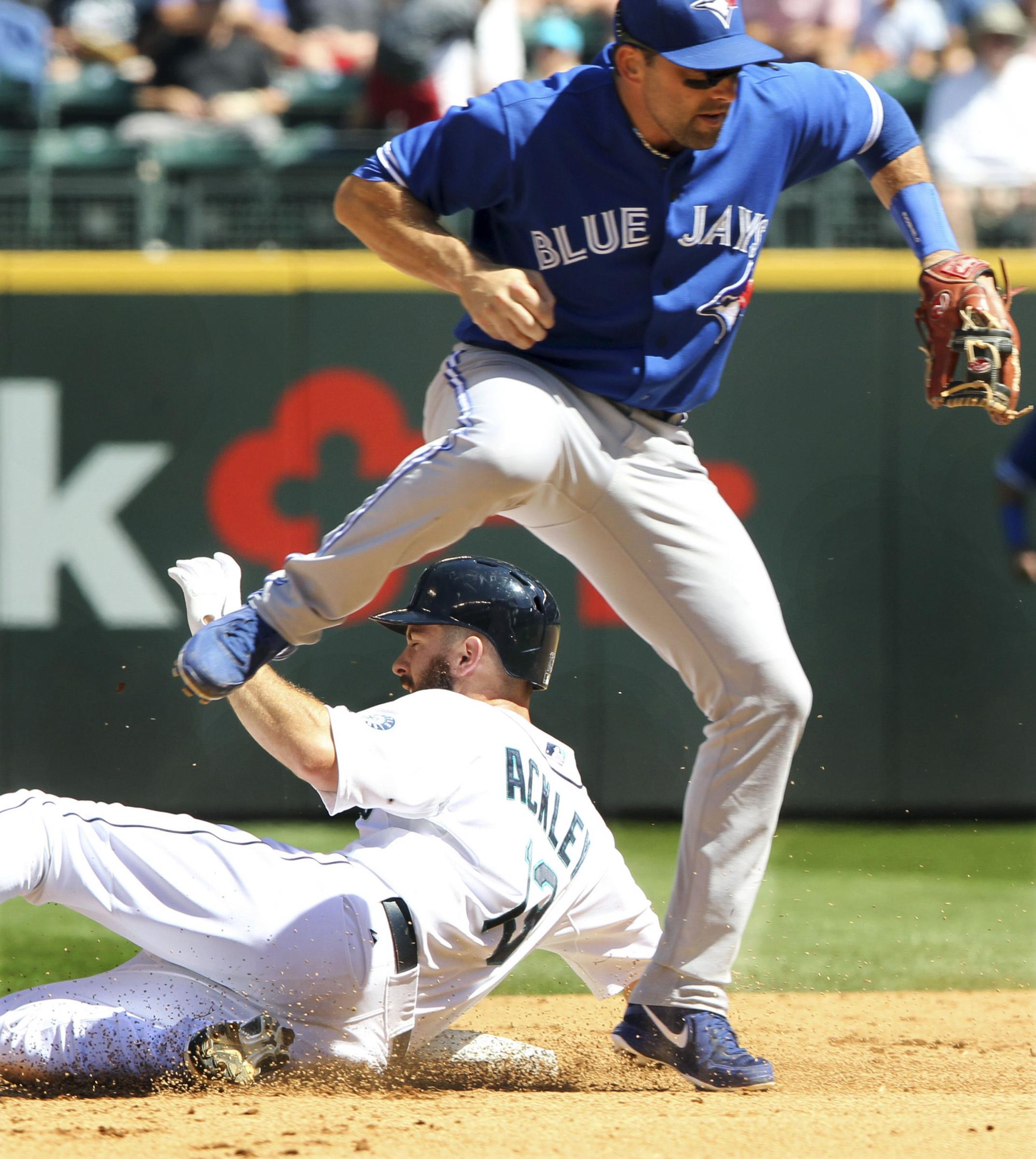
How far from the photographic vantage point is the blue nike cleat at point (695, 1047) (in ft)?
10.3

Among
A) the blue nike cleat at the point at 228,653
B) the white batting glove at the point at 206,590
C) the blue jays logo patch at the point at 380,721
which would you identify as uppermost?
the white batting glove at the point at 206,590

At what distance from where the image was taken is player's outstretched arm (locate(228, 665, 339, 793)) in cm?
290

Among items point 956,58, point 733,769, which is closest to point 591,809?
point 733,769

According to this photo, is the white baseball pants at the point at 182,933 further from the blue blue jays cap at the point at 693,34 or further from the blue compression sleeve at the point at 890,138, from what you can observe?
the blue compression sleeve at the point at 890,138

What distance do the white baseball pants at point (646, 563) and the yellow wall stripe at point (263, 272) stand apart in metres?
4.21

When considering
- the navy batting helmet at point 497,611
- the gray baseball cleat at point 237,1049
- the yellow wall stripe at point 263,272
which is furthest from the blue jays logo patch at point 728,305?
the yellow wall stripe at point 263,272

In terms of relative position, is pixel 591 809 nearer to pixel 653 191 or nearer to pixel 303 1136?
pixel 303 1136

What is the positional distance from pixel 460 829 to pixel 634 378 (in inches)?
38.1

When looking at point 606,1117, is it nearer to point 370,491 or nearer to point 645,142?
point 645,142

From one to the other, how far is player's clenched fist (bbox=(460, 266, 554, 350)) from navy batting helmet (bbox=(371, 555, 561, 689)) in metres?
0.65

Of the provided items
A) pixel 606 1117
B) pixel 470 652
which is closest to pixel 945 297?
pixel 470 652

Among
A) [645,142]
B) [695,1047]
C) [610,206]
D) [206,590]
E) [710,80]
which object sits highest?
[710,80]

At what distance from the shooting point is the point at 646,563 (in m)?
3.10

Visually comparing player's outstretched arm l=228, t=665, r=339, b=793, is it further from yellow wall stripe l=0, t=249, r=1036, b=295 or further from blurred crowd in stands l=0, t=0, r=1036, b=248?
blurred crowd in stands l=0, t=0, r=1036, b=248
